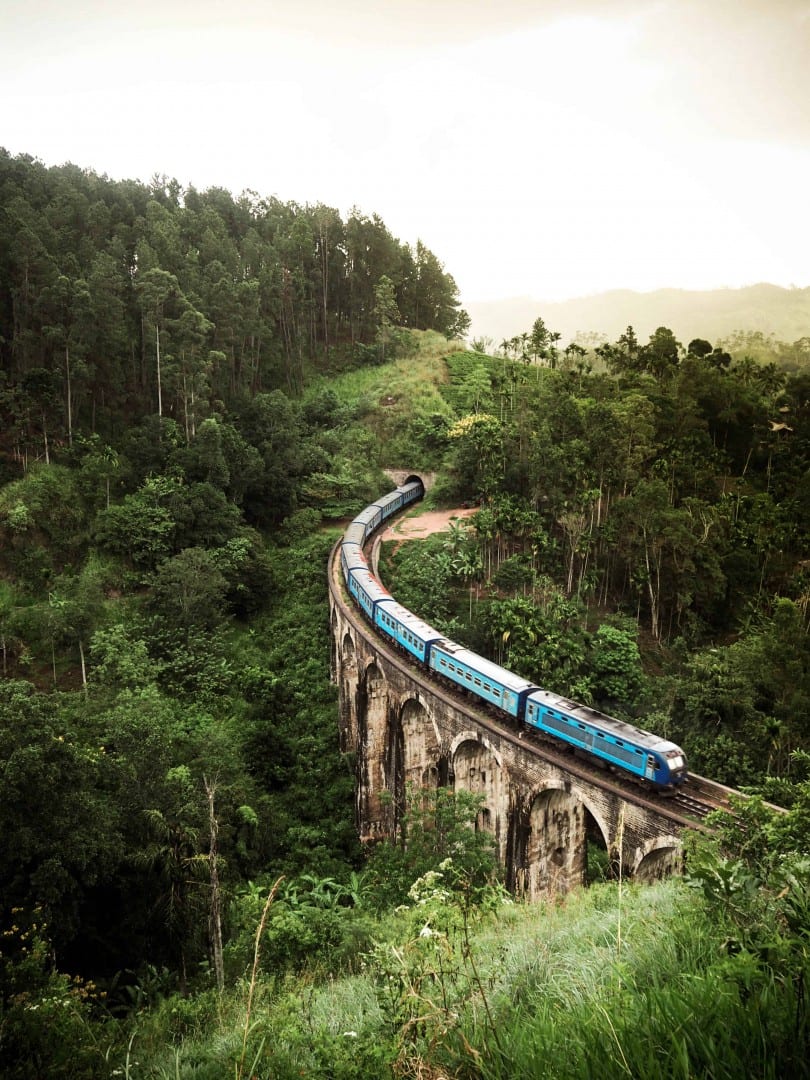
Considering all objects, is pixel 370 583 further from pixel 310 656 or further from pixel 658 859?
pixel 658 859

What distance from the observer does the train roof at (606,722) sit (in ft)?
54.2

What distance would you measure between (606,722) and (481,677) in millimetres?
4654

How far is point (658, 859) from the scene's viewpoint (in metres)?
15.7

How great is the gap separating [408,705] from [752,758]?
459 inches

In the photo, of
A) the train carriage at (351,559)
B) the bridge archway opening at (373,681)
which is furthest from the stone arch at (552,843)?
the train carriage at (351,559)

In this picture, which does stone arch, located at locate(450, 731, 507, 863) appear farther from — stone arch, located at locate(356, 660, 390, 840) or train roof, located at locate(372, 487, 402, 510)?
train roof, located at locate(372, 487, 402, 510)

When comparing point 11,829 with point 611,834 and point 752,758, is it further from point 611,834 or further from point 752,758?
point 752,758

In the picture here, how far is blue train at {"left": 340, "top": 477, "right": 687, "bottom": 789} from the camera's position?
16.4m

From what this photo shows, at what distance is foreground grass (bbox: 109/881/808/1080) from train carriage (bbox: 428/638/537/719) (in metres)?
12.2

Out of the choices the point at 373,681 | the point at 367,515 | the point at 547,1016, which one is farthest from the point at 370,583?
the point at 547,1016

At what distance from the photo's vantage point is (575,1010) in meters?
3.79

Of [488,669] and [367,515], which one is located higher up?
[367,515]

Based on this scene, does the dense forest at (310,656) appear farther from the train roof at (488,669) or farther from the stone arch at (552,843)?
the train roof at (488,669)

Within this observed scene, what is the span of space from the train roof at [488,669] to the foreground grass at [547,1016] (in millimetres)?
12319
